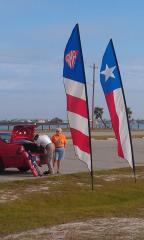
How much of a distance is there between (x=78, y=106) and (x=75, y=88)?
1.45 ft

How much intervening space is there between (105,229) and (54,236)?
0.84 metres

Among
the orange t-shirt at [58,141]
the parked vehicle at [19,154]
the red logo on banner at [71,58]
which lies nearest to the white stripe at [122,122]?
the red logo on banner at [71,58]

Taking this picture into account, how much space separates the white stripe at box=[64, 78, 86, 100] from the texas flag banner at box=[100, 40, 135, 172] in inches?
53.0

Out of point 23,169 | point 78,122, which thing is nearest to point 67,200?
point 78,122

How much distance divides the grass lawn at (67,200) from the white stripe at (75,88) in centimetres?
236

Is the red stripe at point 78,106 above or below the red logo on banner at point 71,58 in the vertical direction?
below

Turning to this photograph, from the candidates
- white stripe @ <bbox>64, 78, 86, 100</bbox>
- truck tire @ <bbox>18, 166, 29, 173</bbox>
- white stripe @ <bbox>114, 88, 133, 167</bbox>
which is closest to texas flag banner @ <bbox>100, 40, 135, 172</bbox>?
white stripe @ <bbox>114, 88, 133, 167</bbox>

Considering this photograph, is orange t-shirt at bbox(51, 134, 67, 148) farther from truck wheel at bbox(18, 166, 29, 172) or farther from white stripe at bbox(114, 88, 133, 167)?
white stripe at bbox(114, 88, 133, 167)

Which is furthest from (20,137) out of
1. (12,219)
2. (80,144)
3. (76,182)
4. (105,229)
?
(105,229)

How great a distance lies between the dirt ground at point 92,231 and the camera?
24.8ft

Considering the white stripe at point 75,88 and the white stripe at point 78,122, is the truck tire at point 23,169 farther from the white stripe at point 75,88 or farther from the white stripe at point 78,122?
the white stripe at point 75,88

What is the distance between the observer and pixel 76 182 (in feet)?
48.5

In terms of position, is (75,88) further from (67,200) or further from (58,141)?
(58,141)

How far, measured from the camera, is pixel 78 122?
507 inches
